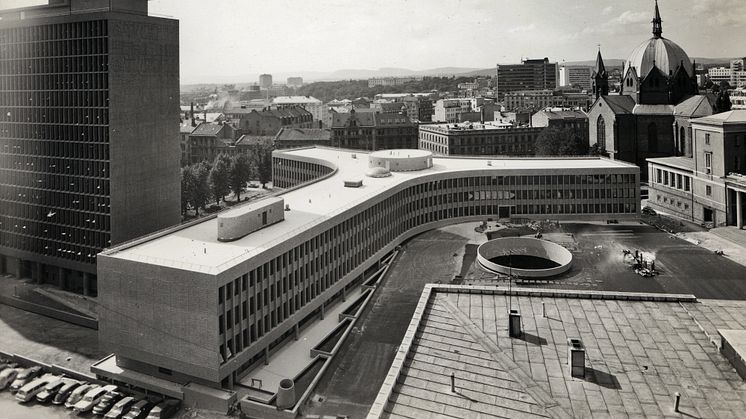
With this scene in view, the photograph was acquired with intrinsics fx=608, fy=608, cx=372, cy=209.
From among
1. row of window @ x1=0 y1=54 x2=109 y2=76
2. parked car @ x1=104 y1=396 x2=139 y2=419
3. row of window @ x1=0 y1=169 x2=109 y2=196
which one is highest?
row of window @ x1=0 y1=54 x2=109 y2=76

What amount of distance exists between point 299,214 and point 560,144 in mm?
80131

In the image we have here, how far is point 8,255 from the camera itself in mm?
78562

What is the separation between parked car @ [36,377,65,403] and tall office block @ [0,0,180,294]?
18884 mm

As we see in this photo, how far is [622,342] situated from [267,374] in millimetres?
29898

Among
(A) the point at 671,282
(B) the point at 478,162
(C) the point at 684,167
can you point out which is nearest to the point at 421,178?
(B) the point at 478,162

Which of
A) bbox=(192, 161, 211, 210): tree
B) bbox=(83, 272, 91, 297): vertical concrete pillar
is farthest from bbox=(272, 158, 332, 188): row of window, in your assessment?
bbox=(83, 272, 91, 297): vertical concrete pillar

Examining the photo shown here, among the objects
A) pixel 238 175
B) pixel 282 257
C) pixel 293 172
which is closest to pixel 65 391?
pixel 282 257

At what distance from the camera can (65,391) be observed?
172ft

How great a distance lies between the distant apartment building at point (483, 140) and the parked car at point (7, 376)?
102789mm

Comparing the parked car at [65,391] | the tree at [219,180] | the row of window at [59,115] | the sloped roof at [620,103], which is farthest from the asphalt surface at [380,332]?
the sloped roof at [620,103]

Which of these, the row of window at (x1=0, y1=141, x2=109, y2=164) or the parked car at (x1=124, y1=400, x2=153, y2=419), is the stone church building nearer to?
the row of window at (x1=0, y1=141, x2=109, y2=164)

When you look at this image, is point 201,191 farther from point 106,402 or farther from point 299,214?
point 106,402

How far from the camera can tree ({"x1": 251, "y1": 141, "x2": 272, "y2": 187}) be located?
446 ft

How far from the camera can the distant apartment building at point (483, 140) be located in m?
143
